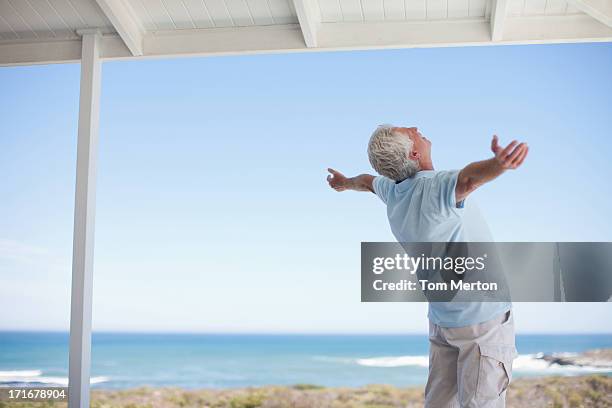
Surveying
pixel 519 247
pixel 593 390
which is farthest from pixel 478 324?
pixel 593 390

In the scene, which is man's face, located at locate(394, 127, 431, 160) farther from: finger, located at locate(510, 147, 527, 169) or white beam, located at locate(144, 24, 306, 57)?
white beam, located at locate(144, 24, 306, 57)

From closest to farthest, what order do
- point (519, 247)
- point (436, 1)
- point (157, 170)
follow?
1. point (436, 1)
2. point (519, 247)
3. point (157, 170)

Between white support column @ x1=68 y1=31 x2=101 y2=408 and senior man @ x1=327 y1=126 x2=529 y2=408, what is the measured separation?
188cm

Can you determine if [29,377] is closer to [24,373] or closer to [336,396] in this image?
[24,373]

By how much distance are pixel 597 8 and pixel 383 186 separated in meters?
1.48

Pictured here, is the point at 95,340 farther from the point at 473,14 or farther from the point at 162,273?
the point at 473,14

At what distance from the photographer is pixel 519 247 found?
7.68 metres

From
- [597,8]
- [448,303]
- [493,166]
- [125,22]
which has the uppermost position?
[125,22]

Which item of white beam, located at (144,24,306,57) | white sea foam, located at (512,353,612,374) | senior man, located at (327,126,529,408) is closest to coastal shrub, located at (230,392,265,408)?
white sea foam, located at (512,353,612,374)

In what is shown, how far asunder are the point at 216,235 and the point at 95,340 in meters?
2.61

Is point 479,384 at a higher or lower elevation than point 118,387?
higher

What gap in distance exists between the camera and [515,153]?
86.4 inches

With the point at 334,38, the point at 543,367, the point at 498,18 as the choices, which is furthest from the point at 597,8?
the point at 543,367

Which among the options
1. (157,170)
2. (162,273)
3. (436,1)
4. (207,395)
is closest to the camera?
(436,1)
